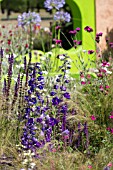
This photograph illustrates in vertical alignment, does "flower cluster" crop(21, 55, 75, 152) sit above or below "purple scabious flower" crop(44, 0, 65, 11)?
below

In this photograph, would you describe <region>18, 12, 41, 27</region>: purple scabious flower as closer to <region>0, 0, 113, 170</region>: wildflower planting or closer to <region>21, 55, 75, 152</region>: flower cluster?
<region>0, 0, 113, 170</region>: wildflower planting

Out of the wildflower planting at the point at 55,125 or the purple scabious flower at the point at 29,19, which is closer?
the wildflower planting at the point at 55,125

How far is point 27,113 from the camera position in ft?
14.4

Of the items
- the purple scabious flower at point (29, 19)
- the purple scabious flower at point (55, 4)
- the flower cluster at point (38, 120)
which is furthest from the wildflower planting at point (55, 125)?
the purple scabious flower at point (29, 19)

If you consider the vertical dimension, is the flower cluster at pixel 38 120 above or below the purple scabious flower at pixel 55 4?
below

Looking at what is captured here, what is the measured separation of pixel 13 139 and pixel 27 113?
0.33 metres

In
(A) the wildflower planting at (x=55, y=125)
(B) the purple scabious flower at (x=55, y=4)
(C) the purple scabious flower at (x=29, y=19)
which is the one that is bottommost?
(A) the wildflower planting at (x=55, y=125)

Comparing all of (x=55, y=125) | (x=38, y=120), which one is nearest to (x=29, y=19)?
(x=55, y=125)

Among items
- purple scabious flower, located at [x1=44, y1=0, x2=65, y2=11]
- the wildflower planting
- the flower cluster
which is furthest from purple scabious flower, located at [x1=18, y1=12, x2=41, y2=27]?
the flower cluster

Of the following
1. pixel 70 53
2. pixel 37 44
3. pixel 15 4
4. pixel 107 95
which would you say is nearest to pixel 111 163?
pixel 107 95

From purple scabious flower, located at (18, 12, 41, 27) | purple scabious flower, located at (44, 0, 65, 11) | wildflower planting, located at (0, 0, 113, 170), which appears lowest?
wildflower planting, located at (0, 0, 113, 170)

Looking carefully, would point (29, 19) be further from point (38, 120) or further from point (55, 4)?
point (38, 120)

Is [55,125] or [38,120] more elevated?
[38,120]

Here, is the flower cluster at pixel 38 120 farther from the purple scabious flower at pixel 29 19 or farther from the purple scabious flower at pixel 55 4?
the purple scabious flower at pixel 29 19
